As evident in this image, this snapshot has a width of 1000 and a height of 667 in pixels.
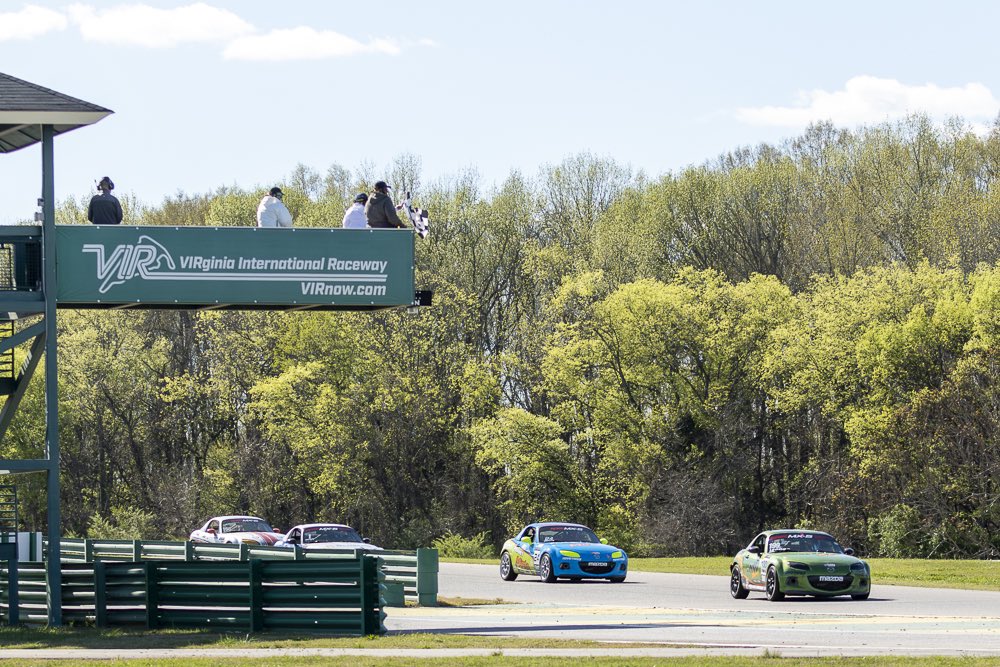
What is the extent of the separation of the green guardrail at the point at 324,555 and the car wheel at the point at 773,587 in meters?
5.80

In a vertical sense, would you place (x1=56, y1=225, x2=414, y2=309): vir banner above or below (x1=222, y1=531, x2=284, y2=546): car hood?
above

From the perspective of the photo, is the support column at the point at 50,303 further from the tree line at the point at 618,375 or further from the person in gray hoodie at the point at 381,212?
the tree line at the point at 618,375

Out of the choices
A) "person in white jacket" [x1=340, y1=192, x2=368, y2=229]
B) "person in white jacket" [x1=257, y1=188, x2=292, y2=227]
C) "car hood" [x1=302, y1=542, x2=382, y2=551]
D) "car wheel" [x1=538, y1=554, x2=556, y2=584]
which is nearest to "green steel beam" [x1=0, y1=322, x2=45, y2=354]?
"person in white jacket" [x1=257, y1=188, x2=292, y2=227]

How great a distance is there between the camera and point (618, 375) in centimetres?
6450

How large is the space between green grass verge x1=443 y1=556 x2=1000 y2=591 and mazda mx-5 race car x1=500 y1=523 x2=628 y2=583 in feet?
17.6

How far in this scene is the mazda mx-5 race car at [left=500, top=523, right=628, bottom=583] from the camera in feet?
114

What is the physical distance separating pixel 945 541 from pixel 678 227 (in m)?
25.9

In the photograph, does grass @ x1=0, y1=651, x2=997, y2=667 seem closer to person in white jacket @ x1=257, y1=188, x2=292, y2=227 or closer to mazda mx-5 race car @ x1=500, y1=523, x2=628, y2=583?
person in white jacket @ x1=257, y1=188, x2=292, y2=227

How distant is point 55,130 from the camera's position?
24.6 meters

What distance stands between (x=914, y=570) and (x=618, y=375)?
86.9 feet

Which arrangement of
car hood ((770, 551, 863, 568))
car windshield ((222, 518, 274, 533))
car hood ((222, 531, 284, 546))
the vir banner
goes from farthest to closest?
1. car windshield ((222, 518, 274, 533))
2. car hood ((222, 531, 284, 546))
3. car hood ((770, 551, 863, 568))
4. the vir banner

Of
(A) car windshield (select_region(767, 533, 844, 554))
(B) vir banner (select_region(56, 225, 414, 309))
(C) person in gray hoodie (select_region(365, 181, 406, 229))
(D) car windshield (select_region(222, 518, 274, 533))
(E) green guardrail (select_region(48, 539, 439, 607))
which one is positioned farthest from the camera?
(D) car windshield (select_region(222, 518, 274, 533))

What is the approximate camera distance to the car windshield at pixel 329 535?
118ft

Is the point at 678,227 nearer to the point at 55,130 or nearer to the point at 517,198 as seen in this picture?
the point at 517,198
